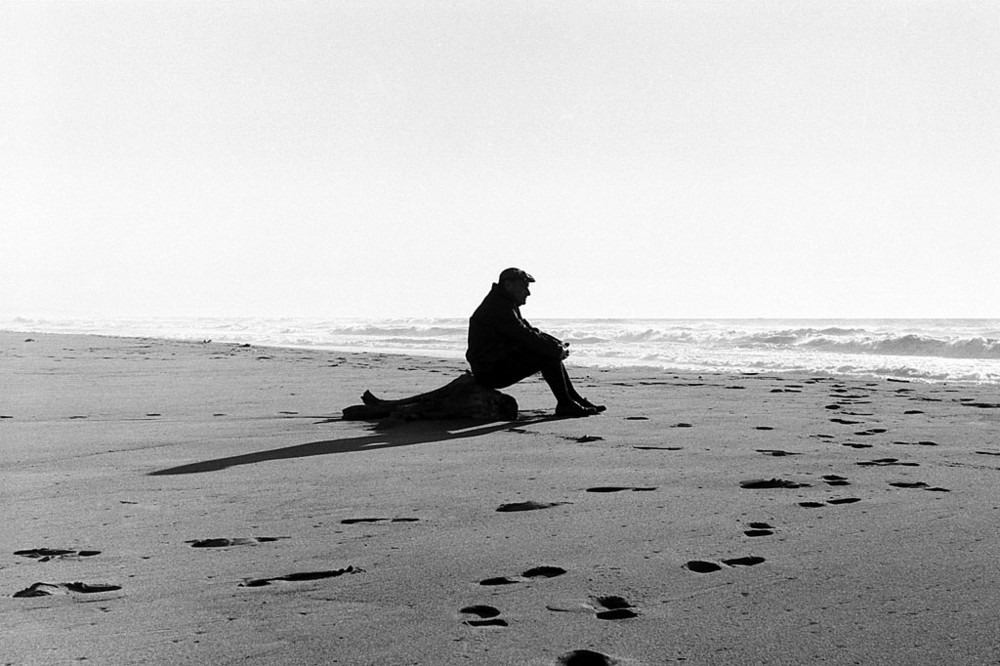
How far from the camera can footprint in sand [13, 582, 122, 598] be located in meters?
3.10

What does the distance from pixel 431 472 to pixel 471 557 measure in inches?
77.7

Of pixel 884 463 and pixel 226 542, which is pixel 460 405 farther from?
pixel 226 542

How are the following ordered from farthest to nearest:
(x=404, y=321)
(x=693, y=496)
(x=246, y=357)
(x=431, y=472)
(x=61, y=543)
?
(x=404, y=321) → (x=246, y=357) → (x=431, y=472) → (x=693, y=496) → (x=61, y=543)

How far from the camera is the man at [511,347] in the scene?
8.10m

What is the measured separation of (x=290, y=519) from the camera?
427cm

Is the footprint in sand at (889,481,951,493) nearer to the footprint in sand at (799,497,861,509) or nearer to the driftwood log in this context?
the footprint in sand at (799,497,861,509)

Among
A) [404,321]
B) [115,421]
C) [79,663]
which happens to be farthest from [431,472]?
[404,321]

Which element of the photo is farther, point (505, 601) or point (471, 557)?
point (471, 557)

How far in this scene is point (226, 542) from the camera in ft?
12.6

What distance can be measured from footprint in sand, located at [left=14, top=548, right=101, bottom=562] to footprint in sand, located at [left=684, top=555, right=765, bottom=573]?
228 centimetres

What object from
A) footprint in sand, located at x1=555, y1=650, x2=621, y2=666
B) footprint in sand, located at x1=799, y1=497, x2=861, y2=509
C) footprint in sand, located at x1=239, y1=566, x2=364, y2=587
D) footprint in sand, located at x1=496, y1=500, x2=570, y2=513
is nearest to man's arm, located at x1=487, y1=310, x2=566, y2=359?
footprint in sand, located at x1=496, y1=500, x2=570, y2=513

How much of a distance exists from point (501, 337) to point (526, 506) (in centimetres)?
379

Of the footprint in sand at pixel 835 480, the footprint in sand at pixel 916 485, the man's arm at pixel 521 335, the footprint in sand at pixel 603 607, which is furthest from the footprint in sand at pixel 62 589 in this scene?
the man's arm at pixel 521 335

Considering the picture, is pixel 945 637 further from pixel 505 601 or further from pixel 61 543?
pixel 61 543
